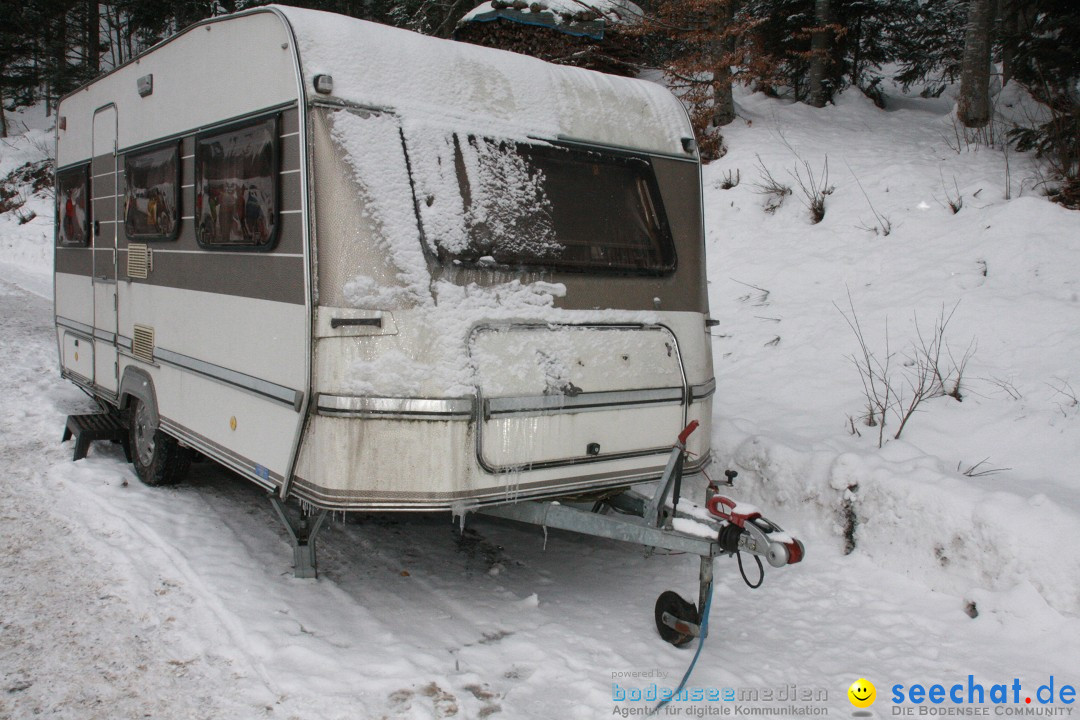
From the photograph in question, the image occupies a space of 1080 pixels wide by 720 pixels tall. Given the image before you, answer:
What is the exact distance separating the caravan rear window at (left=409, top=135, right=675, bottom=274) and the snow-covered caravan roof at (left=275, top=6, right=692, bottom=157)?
0.41 feet

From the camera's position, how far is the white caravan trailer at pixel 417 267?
149 inches

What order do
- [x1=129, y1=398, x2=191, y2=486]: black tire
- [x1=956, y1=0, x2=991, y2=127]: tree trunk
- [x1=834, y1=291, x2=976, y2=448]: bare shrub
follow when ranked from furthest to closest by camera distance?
[x1=956, y1=0, x2=991, y2=127]: tree trunk → [x1=834, y1=291, x2=976, y2=448]: bare shrub → [x1=129, y1=398, x2=191, y2=486]: black tire

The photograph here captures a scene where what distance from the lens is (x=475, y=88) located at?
167 inches

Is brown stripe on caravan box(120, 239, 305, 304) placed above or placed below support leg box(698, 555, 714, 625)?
above

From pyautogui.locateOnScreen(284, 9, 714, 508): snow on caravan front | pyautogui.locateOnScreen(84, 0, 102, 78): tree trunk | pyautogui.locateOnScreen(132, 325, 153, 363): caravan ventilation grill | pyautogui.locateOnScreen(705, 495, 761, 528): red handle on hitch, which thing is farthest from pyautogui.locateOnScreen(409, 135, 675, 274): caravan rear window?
pyautogui.locateOnScreen(84, 0, 102, 78): tree trunk

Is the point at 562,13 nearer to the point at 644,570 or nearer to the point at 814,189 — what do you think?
the point at 814,189

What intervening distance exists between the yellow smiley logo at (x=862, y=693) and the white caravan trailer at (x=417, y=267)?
1429 millimetres

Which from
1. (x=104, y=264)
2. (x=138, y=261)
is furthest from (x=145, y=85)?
(x=104, y=264)

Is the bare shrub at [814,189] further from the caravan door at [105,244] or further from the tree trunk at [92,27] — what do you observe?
the tree trunk at [92,27]

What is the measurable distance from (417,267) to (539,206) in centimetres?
83

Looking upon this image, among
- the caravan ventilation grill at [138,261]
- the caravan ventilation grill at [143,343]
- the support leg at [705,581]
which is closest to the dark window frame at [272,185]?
the caravan ventilation grill at [138,261]

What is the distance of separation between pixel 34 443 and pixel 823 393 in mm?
6434

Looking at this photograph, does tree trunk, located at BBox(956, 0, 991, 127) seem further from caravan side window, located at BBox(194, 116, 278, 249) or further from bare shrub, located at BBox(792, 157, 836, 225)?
caravan side window, located at BBox(194, 116, 278, 249)

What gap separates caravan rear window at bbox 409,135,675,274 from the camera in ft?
13.0
